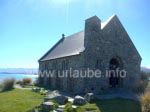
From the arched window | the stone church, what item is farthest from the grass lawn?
the arched window

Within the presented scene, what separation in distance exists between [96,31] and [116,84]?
248 inches

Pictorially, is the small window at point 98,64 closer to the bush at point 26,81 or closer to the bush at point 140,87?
the bush at point 140,87

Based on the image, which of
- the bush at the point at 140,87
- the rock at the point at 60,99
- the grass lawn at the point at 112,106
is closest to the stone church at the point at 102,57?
the bush at the point at 140,87

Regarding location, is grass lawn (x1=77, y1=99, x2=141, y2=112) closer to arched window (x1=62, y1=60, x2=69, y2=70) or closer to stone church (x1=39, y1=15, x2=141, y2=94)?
stone church (x1=39, y1=15, x2=141, y2=94)

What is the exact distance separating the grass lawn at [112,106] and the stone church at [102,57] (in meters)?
4.58

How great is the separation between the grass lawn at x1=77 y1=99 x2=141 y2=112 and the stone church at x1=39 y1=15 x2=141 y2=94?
4.58 meters

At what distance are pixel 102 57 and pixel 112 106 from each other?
761 cm

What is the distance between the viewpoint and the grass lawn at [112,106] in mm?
14562

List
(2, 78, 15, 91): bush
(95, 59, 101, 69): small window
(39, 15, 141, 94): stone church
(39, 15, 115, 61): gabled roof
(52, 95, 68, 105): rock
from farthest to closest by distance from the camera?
(2, 78, 15, 91): bush < (39, 15, 115, 61): gabled roof < (95, 59, 101, 69): small window < (39, 15, 141, 94): stone church < (52, 95, 68, 105): rock

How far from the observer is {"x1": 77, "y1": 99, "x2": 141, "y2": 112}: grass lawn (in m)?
14.6

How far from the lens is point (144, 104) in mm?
12289

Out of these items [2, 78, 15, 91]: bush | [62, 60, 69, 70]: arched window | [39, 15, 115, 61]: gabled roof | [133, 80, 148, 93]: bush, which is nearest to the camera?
[133, 80, 148, 93]: bush

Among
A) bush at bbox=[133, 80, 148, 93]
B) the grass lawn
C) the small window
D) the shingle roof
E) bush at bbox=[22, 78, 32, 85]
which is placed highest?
the shingle roof

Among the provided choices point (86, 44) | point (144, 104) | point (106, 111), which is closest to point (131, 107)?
point (106, 111)
